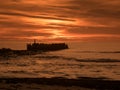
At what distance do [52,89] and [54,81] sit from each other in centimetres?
450

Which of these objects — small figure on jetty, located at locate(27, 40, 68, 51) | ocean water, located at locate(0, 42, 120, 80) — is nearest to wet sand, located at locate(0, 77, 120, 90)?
ocean water, located at locate(0, 42, 120, 80)

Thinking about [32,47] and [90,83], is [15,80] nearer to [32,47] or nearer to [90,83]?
[90,83]

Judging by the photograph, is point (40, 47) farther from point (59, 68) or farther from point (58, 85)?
point (58, 85)

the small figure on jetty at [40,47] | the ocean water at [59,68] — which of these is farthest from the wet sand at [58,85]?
the small figure on jetty at [40,47]

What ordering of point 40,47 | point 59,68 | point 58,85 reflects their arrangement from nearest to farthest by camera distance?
1. point 58,85
2. point 59,68
3. point 40,47

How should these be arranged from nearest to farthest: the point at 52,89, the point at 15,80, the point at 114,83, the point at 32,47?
the point at 52,89 → the point at 114,83 → the point at 15,80 → the point at 32,47

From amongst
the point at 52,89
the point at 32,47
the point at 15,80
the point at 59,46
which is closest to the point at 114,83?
the point at 52,89

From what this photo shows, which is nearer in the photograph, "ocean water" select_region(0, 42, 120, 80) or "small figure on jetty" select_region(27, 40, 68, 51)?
"ocean water" select_region(0, 42, 120, 80)

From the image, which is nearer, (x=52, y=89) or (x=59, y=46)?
(x=52, y=89)

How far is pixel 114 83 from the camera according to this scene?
23953mm

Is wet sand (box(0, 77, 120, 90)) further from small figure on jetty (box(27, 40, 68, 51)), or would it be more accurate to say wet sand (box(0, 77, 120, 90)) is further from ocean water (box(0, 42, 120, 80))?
small figure on jetty (box(27, 40, 68, 51))

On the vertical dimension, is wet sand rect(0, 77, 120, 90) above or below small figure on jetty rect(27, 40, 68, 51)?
above

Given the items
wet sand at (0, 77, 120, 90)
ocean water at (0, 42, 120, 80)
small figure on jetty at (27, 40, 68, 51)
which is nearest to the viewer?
wet sand at (0, 77, 120, 90)

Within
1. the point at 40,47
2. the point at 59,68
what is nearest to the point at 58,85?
the point at 59,68
